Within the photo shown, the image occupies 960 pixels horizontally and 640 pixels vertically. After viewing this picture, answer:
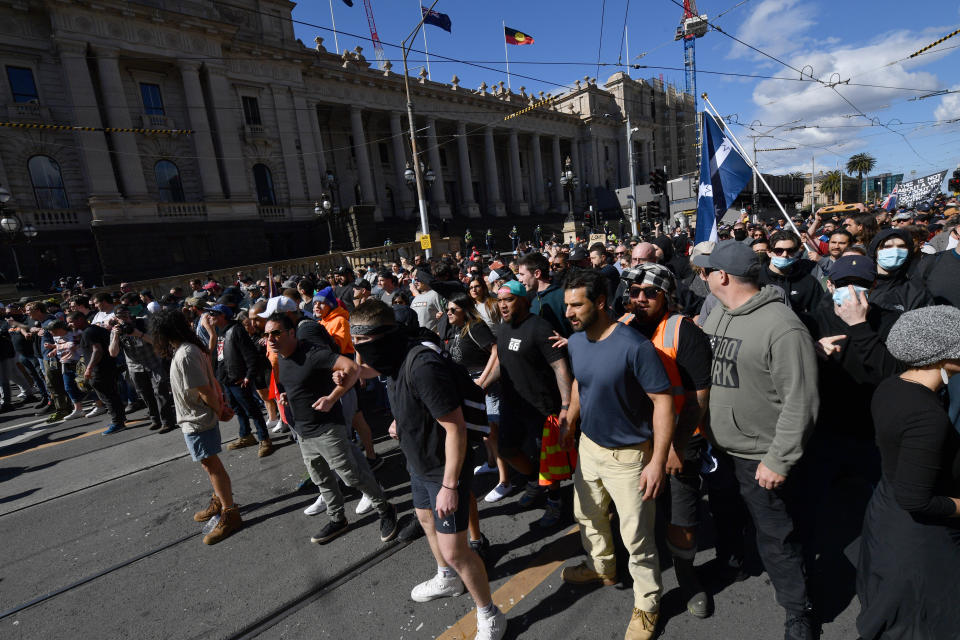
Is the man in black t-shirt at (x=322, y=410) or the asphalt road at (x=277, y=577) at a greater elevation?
the man in black t-shirt at (x=322, y=410)

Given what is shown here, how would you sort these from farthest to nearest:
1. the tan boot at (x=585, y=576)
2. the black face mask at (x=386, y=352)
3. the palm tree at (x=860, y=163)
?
1. the palm tree at (x=860, y=163)
2. the tan boot at (x=585, y=576)
3. the black face mask at (x=386, y=352)

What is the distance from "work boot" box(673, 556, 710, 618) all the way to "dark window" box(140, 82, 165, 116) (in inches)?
1220

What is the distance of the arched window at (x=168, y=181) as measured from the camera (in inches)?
953

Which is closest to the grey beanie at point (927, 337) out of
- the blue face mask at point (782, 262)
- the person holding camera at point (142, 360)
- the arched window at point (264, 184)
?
the blue face mask at point (782, 262)

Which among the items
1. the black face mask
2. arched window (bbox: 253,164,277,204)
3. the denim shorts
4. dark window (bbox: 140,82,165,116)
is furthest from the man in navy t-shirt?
dark window (bbox: 140,82,165,116)

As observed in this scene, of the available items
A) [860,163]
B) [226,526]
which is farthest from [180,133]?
[860,163]

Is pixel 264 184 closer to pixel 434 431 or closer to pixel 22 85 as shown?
pixel 22 85

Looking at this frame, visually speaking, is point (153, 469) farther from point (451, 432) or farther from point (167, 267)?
point (167, 267)

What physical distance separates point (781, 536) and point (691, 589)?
67cm

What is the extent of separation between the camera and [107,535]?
4281 mm

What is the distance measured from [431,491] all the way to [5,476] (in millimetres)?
7009

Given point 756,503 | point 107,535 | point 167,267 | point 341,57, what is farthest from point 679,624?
point 341,57

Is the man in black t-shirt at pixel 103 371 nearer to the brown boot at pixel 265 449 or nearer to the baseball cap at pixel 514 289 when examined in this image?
the brown boot at pixel 265 449

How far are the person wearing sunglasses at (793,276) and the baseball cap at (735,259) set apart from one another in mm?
2233
